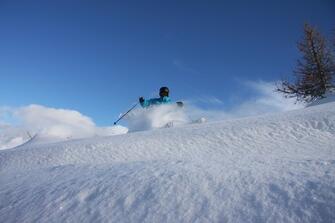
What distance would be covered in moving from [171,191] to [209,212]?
0.45 meters

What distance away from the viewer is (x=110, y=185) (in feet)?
8.21

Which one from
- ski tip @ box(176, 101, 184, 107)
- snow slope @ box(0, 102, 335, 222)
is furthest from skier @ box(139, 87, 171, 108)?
snow slope @ box(0, 102, 335, 222)

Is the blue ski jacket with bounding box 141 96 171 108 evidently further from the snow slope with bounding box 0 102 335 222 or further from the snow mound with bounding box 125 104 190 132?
the snow slope with bounding box 0 102 335 222

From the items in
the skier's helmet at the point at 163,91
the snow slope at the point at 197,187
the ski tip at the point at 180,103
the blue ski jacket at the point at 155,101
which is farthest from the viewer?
the skier's helmet at the point at 163,91

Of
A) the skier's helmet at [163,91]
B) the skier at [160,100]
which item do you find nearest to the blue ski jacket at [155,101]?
the skier at [160,100]

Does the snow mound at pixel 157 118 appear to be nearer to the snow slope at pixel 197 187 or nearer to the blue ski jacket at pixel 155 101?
the blue ski jacket at pixel 155 101

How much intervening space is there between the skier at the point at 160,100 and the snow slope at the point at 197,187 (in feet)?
27.4

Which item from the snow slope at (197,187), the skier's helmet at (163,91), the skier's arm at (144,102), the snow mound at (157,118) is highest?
the skier's helmet at (163,91)

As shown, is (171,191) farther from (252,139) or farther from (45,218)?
(252,139)

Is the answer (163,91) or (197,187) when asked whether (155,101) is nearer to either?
(163,91)

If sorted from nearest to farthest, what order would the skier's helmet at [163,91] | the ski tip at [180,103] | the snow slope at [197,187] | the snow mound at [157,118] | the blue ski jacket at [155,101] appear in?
the snow slope at [197,187] < the snow mound at [157,118] < the ski tip at [180,103] < the blue ski jacket at [155,101] < the skier's helmet at [163,91]

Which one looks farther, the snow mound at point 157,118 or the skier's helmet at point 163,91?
the skier's helmet at point 163,91

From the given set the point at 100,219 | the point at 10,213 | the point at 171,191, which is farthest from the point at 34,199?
the point at 171,191

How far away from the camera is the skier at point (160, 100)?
12461 mm
